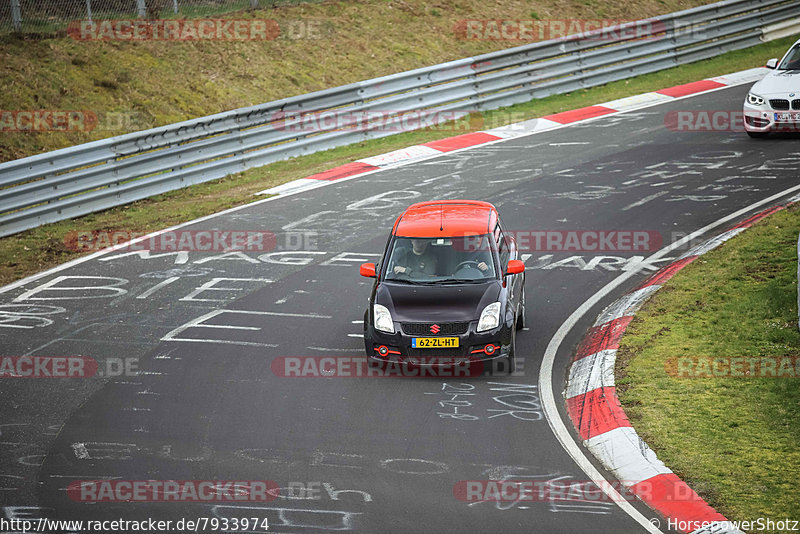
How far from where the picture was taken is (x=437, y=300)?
34.0 feet

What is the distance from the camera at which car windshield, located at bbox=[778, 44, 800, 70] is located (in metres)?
18.7

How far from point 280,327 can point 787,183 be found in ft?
33.0

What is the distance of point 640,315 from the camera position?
→ 1153cm

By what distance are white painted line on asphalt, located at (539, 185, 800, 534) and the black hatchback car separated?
530mm

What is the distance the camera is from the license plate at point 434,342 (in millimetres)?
10070

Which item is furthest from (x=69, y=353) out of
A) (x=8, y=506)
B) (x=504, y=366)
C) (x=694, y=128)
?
(x=694, y=128)

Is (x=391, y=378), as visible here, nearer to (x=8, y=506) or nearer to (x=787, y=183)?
(x=8, y=506)

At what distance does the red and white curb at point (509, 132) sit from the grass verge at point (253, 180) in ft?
1.23
